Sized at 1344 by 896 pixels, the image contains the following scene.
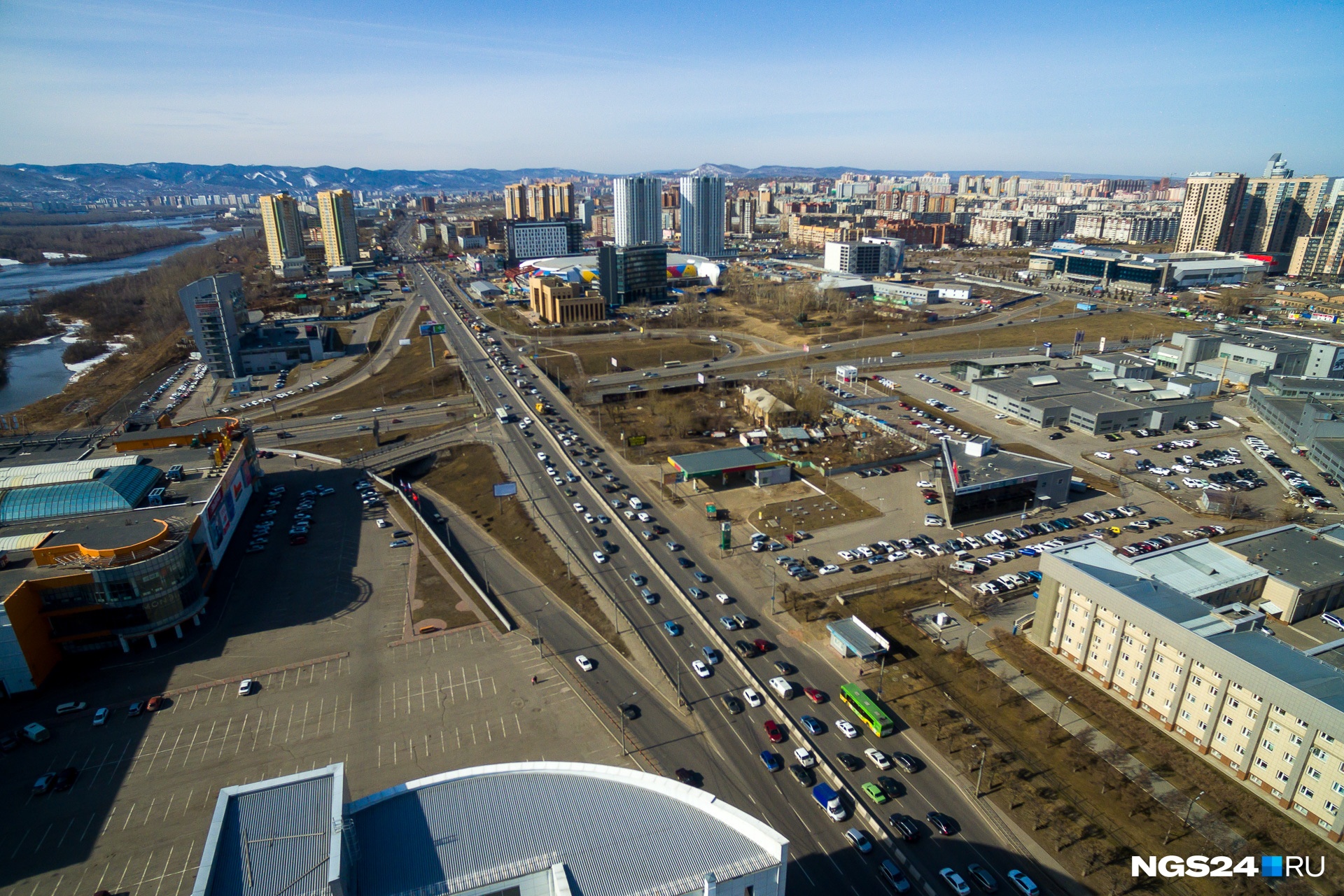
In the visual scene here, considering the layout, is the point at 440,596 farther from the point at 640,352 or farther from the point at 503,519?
the point at 640,352

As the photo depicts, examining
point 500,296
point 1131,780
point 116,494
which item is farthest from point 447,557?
point 500,296

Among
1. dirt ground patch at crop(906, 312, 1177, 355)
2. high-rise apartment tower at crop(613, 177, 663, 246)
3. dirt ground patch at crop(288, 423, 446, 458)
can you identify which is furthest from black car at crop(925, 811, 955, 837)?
high-rise apartment tower at crop(613, 177, 663, 246)

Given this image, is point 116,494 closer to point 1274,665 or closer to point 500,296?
point 1274,665

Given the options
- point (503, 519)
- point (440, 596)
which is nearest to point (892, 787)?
point (440, 596)

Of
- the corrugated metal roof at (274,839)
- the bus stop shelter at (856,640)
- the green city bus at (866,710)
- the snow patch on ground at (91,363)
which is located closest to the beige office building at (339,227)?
the snow patch on ground at (91,363)

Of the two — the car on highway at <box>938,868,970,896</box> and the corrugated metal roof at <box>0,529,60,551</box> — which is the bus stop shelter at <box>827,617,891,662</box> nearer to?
the car on highway at <box>938,868,970,896</box>

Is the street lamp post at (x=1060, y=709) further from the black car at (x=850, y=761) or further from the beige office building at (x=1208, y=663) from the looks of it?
the black car at (x=850, y=761)
